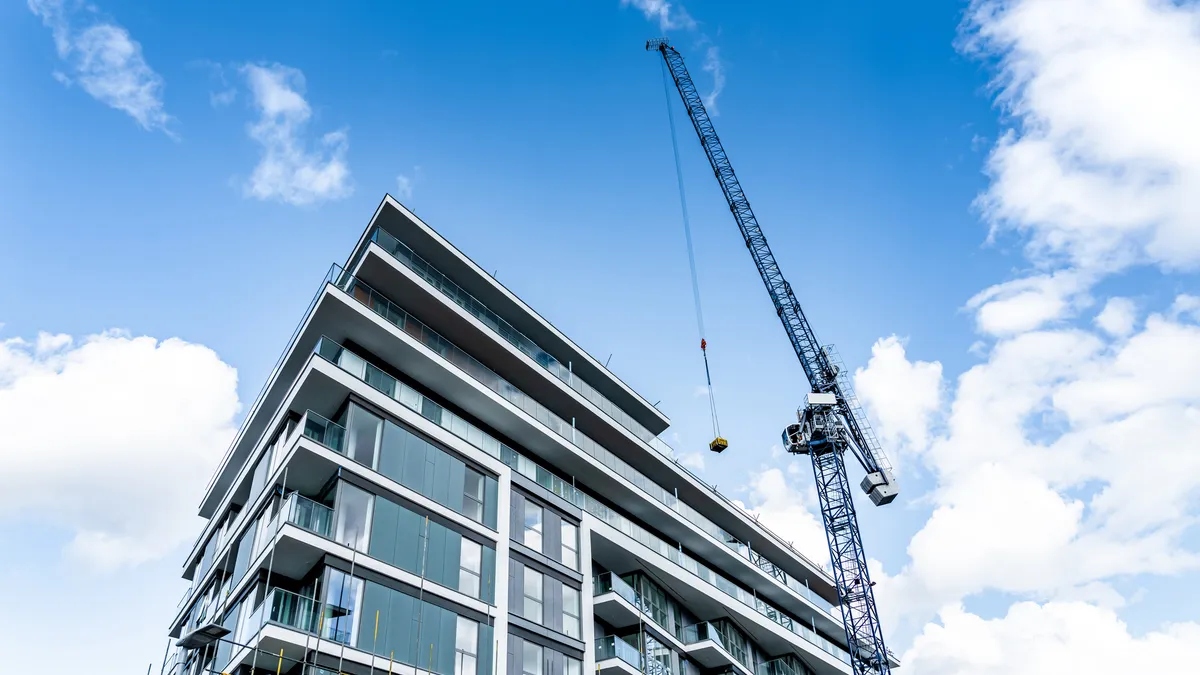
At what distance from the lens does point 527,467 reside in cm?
3806

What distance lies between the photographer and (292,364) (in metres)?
35.2

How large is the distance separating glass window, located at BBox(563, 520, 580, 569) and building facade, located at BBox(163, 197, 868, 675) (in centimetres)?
10

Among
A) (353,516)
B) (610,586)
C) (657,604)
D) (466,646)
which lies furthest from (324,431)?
(657,604)

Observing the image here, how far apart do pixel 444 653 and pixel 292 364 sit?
1326 centimetres

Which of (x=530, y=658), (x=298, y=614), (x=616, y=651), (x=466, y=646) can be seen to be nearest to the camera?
(x=298, y=614)

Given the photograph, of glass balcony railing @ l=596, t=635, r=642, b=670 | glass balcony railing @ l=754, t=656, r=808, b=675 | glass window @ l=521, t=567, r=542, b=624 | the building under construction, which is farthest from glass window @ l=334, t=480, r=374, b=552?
glass balcony railing @ l=754, t=656, r=808, b=675

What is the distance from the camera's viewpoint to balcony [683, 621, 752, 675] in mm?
43156

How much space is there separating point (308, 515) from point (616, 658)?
587 inches

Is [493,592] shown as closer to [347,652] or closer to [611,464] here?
[347,652]

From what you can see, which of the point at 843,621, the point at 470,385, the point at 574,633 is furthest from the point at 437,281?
the point at 843,621

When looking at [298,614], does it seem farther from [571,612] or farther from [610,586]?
[610,586]

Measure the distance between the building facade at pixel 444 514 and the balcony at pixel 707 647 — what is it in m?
0.16

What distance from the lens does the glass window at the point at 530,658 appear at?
32500 millimetres

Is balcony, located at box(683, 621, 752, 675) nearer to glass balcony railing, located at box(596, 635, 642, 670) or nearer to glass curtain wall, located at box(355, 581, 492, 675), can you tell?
glass balcony railing, located at box(596, 635, 642, 670)
